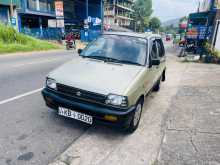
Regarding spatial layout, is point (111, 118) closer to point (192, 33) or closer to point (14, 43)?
point (14, 43)

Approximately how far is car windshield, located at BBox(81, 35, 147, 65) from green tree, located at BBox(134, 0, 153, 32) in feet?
259

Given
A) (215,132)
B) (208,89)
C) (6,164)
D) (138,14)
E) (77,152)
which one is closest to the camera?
(6,164)

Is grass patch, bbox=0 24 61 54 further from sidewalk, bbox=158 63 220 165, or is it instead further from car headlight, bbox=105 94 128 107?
car headlight, bbox=105 94 128 107

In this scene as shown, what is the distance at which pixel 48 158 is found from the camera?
3.03 metres

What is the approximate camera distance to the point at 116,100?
3.30 metres

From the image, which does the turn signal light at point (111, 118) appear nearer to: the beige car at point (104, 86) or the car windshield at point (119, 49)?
the beige car at point (104, 86)

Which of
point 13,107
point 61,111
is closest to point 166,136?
point 61,111

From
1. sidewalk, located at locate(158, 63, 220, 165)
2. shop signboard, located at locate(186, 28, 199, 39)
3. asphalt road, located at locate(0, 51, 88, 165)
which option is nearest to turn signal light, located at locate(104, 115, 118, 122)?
asphalt road, located at locate(0, 51, 88, 165)

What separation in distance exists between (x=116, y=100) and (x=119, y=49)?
1.64m

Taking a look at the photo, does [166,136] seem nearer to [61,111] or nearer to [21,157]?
[61,111]

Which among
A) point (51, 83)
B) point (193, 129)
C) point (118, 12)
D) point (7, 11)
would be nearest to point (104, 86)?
point (51, 83)

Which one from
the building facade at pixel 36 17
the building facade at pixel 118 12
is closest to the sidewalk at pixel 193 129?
the building facade at pixel 36 17

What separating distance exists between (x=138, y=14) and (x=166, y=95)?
82.6m

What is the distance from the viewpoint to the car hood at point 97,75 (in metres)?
3.35
